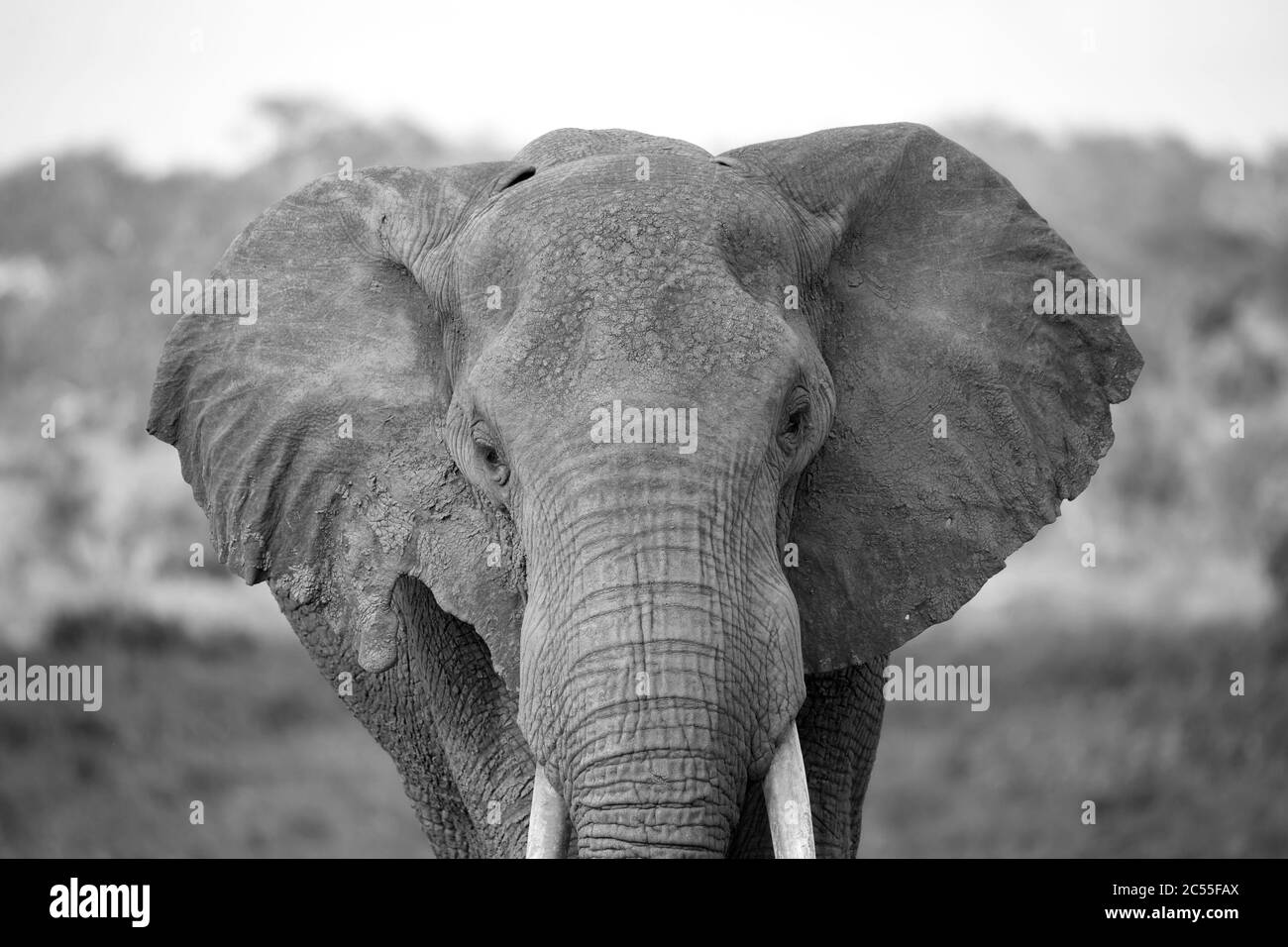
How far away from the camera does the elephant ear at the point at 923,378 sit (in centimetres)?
548

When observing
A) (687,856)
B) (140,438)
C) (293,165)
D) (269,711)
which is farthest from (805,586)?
(293,165)

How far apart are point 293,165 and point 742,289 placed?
24011mm

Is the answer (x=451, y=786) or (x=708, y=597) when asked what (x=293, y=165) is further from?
(x=708, y=597)

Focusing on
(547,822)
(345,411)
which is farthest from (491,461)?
(547,822)

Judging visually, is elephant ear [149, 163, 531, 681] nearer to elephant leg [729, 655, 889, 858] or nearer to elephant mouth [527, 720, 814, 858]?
elephant mouth [527, 720, 814, 858]

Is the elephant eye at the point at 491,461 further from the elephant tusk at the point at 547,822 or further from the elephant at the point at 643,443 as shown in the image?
the elephant tusk at the point at 547,822

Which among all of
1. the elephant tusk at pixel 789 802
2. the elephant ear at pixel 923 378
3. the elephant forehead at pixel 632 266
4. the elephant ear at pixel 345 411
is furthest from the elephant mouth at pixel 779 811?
the elephant forehead at pixel 632 266

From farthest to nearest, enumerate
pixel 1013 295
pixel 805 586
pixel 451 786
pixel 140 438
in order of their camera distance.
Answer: pixel 140 438 < pixel 451 786 < pixel 1013 295 < pixel 805 586

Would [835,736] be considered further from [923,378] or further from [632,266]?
[632,266]

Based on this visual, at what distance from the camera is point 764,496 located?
16.2 feet

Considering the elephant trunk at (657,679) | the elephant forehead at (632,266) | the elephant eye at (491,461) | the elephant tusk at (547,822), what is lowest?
the elephant tusk at (547,822)

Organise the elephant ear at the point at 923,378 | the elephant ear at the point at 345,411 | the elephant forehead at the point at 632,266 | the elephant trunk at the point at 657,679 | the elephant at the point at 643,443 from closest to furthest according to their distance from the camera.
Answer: the elephant trunk at the point at 657,679
the elephant at the point at 643,443
the elephant forehead at the point at 632,266
the elephant ear at the point at 345,411
the elephant ear at the point at 923,378

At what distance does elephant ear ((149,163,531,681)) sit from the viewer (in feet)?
17.4

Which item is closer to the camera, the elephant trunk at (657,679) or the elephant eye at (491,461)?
the elephant trunk at (657,679)
